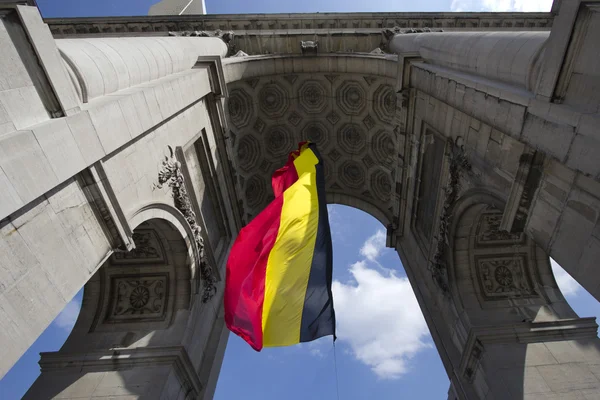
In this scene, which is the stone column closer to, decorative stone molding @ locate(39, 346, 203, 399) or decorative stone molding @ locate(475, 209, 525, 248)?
decorative stone molding @ locate(39, 346, 203, 399)

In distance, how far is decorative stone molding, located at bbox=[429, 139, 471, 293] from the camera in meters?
8.84

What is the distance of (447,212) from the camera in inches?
400

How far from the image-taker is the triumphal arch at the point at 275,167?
15.5 ft

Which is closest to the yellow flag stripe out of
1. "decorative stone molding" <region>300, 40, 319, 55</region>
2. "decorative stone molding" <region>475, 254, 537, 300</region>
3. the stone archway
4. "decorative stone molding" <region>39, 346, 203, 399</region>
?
"decorative stone molding" <region>39, 346, 203, 399</region>

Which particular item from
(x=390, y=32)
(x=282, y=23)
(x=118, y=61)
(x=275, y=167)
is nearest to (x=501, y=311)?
(x=275, y=167)

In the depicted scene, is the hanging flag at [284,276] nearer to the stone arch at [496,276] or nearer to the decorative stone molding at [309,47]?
the stone arch at [496,276]

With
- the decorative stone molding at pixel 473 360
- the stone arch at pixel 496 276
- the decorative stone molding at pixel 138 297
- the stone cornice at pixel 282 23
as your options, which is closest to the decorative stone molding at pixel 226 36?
the stone cornice at pixel 282 23

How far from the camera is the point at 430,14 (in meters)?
15.3

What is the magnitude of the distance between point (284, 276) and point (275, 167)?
914 centimetres

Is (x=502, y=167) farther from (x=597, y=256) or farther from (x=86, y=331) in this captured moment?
(x=86, y=331)

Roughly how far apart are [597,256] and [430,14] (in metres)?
13.7

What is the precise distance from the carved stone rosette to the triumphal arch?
6 cm

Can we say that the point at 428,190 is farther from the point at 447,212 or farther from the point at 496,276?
the point at 496,276

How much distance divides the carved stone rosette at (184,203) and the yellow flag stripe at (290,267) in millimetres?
2587
